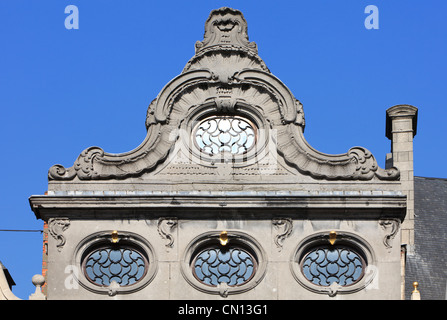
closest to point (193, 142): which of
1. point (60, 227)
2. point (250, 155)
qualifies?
point (250, 155)

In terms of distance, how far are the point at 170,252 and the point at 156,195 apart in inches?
51.5

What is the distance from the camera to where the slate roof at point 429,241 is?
124 ft

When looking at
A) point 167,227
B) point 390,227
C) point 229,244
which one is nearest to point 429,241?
point 390,227

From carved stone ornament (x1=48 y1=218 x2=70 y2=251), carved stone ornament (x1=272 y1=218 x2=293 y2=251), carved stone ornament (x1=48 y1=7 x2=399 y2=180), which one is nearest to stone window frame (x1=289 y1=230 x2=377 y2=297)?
carved stone ornament (x1=272 y1=218 x2=293 y2=251)

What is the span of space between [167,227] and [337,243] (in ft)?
12.5

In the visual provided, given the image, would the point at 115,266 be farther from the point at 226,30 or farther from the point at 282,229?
the point at 226,30

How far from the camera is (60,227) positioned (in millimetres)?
34812

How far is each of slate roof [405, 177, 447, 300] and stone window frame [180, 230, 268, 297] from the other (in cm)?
447

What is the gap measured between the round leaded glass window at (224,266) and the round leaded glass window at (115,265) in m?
1.24

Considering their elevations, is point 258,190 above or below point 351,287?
above

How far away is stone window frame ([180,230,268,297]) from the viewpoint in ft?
112

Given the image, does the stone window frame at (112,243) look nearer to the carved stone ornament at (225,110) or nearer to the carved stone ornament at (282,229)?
the carved stone ornament at (225,110)

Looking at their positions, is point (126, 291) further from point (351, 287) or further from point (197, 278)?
point (351, 287)
